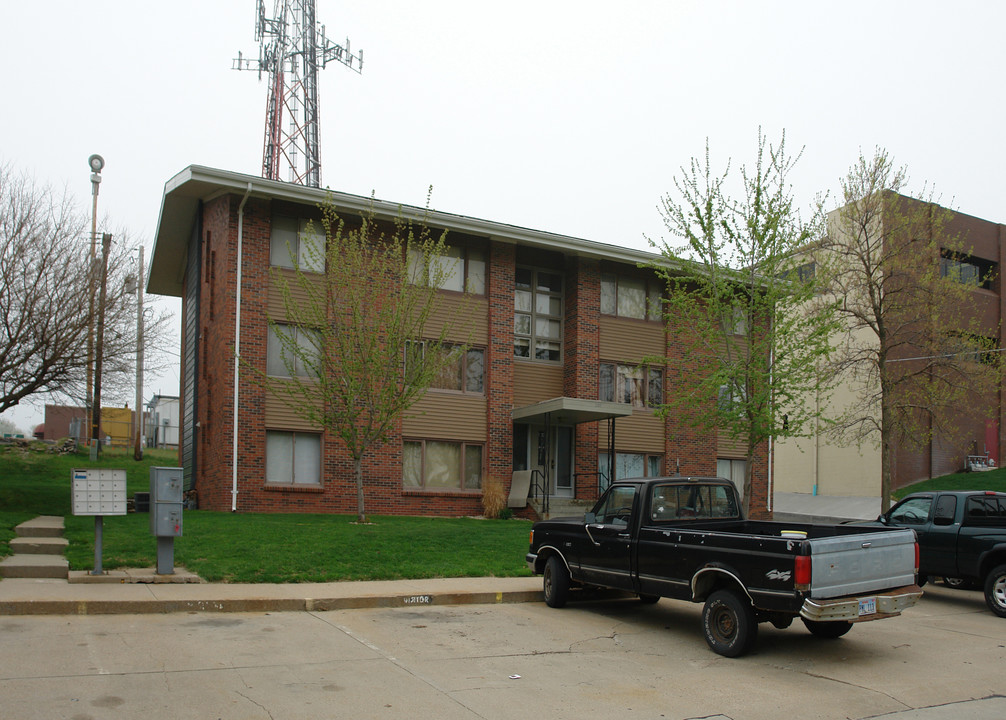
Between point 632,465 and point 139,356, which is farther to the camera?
point 632,465

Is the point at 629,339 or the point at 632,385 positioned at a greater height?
the point at 629,339

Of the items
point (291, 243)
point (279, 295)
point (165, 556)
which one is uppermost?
point (291, 243)

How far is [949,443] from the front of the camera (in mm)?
35125

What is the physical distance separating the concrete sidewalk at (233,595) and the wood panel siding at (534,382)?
Result: 13741 mm

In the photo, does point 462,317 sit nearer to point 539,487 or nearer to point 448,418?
point 448,418

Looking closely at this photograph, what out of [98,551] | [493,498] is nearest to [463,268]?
[493,498]

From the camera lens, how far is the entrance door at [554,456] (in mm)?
26047

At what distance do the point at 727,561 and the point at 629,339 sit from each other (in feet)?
63.8

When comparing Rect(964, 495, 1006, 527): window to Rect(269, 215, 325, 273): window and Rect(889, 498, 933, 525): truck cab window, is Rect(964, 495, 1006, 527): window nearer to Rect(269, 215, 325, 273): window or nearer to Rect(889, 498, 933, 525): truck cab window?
Rect(889, 498, 933, 525): truck cab window

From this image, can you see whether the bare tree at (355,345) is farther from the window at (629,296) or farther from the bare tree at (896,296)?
the bare tree at (896,296)

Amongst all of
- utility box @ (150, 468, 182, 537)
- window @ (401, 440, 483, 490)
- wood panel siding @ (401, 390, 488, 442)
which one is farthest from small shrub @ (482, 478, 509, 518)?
utility box @ (150, 468, 182, 537)

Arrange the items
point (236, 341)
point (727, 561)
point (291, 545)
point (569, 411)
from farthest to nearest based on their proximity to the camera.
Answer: point (569, 411)
point (236, 341)
point (291, 545)
point (727, 561)

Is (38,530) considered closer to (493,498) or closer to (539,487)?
(493,498)

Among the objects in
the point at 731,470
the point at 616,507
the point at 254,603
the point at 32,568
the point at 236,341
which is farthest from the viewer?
the point at 731,470
